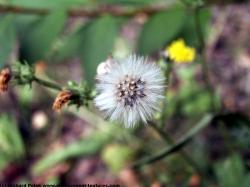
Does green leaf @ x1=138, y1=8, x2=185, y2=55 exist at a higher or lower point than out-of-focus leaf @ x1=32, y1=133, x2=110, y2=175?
higher

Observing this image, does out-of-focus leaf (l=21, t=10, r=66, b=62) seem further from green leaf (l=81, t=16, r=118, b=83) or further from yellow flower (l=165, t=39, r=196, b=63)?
yellow flower (l=165, t=39, r=196, b=63)

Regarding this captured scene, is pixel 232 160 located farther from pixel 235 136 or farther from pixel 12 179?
pixel 12 179

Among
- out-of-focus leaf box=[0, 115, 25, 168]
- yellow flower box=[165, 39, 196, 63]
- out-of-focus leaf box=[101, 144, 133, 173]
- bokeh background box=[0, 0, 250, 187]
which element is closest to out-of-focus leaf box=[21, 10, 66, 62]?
bokeh background box=[0, 0, 250, 187]

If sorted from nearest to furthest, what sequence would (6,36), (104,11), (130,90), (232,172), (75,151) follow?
(130,90) < (232,172) < (6,36) < (104,11) < (75,151)

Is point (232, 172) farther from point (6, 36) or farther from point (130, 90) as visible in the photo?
point (6, 36)

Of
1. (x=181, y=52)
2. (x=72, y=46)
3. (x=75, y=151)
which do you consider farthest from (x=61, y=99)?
(x=75, y=151)

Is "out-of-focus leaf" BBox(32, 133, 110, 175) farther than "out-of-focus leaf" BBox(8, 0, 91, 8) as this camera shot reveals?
Yes

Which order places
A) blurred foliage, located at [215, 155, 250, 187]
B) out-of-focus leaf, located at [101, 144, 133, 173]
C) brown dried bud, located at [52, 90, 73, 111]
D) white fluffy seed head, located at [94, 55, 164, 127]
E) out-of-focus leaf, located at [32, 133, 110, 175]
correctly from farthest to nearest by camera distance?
1. out-of-focus leaf, located at [32, 133, 110, 175]
2. out-of-focus leaf, located at [101, 144, 133, 173]
3. blurred foliage, located at [215, 155, 250, 187]
4. brown dried bud, located at [52, 90, 73, 111]
5. white fluffy seed head, located at [94, 55, 164, 127]
